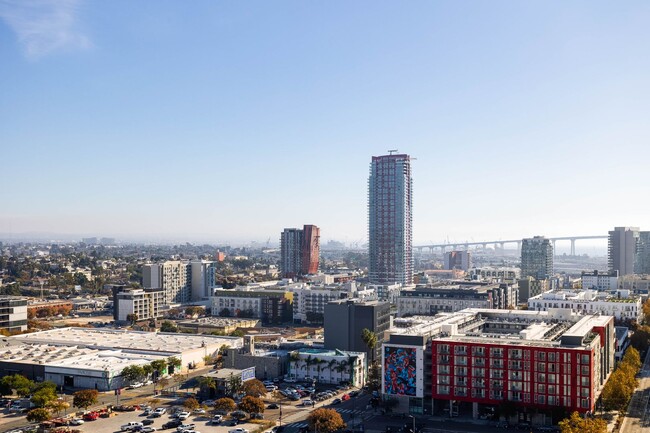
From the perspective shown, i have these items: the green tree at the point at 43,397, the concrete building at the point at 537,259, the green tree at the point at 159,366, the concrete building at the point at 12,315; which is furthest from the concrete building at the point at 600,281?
the green tree at the point at 43,397

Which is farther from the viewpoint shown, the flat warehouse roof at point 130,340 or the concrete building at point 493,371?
the flat warehouse roof at point 130,340

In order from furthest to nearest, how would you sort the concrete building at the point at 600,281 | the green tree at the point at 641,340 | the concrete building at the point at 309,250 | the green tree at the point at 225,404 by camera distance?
the concrete building at the point at 309,250 < the concrete building at the point at 600,281 < the green tree at the point at 641,340 < the green tree at the point at 225,404

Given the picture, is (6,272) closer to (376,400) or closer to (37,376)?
(37,376)

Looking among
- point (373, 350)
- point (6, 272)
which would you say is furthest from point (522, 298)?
point (6, 272)

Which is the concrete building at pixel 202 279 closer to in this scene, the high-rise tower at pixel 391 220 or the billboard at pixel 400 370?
the high-rise tower at pixel 391 220

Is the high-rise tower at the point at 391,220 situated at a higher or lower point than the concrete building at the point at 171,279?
higher

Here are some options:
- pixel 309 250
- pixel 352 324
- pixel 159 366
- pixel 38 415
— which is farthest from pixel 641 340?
pixel 309 250

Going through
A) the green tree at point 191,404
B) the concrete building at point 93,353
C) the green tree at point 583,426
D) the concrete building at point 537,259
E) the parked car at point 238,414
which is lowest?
the parked car at point 238,414
